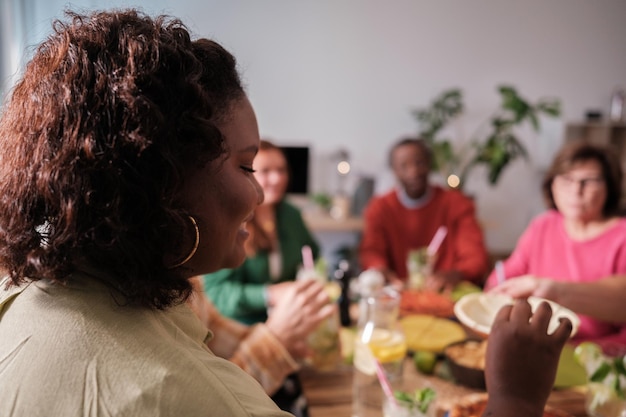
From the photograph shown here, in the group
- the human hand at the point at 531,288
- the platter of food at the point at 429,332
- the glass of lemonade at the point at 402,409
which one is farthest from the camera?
the platter of food at the point at 429,332

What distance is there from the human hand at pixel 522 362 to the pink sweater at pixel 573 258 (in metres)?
1.10

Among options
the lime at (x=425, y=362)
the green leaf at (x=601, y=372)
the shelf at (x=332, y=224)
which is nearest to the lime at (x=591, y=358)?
the green leaf at (x=601, y=372)

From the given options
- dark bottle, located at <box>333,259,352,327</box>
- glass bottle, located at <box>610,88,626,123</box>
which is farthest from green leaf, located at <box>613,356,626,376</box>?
glass bottle, located at <box>610,88,626,123</box>

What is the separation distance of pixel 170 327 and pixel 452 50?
13.3ft

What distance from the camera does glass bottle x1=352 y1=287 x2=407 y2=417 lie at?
1106 millimetres

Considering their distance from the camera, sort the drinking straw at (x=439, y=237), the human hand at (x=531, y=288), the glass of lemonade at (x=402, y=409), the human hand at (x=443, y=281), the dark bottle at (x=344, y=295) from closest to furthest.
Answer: the glass of lemonade at (x=402, y=409)
the human hand at (x=531, y=288)
the dark bottle at (x=344, y=295)
the human hand at (x=443, y=281)
the drinking straw at (x=439, y=237)

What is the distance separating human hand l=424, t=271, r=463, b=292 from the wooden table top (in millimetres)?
696

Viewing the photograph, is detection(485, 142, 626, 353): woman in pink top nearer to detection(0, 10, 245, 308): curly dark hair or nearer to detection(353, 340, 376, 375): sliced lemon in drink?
detection(353, 340, 376, 375): sliced lemon in drink

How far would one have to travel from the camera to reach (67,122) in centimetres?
46

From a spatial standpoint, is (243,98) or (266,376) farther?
(266,376)

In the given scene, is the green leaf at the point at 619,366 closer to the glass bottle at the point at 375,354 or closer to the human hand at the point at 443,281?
the glass bottle at the point at 375,354

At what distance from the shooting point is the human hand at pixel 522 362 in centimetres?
64

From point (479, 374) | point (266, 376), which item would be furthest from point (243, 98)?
point (479, 374)

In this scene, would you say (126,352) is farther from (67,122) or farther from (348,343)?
(348,343)
